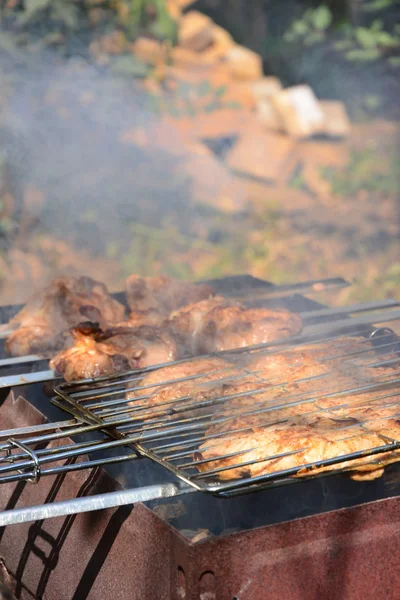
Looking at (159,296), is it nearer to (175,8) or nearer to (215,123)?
(215,123)

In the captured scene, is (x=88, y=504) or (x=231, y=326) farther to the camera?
(x=231, y=326)

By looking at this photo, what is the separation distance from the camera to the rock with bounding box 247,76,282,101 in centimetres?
1207

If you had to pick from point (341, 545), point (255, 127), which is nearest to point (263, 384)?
point (341, 545)

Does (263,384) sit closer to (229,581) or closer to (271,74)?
(229,581)

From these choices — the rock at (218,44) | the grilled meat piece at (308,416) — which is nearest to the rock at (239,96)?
the rock at (218,44)

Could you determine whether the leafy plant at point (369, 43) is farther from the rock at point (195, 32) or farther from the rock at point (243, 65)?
the rock at point (195, 32)

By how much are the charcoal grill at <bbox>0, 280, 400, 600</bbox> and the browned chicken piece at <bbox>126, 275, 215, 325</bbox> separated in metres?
1.04

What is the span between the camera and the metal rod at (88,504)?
7.42ft

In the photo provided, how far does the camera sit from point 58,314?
4.30 m

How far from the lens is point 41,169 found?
9.02m

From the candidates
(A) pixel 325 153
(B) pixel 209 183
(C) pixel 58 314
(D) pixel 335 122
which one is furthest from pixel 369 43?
(C) pixel 58 314

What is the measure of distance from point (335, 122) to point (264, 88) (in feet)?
3.90

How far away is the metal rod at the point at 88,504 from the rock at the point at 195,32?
36.3ft

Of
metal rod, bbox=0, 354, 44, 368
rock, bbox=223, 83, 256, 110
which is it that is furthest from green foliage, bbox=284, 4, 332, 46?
metal rod, bbox=0, 354, 44, 368
